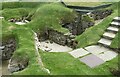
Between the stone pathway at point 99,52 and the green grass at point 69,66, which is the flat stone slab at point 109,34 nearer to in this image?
the stone pathway at point 99,52

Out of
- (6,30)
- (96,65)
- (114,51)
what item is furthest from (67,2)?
(96,65)

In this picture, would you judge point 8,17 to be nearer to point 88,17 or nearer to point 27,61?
point 88,17

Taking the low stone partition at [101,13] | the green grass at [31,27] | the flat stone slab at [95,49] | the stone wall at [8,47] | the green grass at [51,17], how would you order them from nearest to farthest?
1. the green grass at [31,27]
2. the flat stone slab at [95,49]
3. the stone wall at [8,47]
4. the green grass at [51,17]
5. the low stone partition at [101,13]

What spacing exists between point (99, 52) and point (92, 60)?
4.05ft

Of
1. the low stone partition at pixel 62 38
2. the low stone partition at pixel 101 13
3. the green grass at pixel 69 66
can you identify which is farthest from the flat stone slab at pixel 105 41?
the low stone partition at pixel 101 13

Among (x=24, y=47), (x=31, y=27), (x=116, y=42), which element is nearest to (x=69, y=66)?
(x=24, y=47)

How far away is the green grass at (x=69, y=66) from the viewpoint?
42.2 ft

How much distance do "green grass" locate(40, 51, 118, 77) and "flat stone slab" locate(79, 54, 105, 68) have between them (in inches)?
11.9

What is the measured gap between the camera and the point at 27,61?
1309cm

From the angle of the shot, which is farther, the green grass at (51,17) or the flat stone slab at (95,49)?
the green grass at (51,17)

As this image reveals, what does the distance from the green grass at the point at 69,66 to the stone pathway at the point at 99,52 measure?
43 centimetres

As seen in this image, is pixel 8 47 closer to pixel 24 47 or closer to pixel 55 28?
pixel 24 47

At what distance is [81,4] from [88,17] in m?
2.48

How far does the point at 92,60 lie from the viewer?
14297 millimetres
